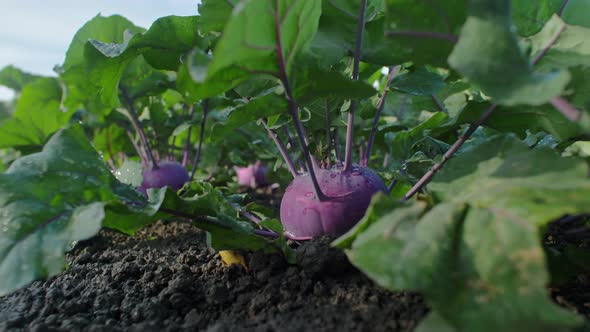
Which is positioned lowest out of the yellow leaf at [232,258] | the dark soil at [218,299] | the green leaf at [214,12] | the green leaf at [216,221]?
the yellow leaf at [232,258]

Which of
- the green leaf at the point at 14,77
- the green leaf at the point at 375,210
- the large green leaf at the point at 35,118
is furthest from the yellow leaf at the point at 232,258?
the green leaf at the point at 14,77

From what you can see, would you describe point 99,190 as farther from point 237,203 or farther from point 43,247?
point 237,203

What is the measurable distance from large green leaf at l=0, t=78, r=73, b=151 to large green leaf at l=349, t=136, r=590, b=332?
2466mm

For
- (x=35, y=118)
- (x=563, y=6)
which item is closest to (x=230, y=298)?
(x=563, y=6)

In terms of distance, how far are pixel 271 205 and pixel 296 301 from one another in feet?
5.42

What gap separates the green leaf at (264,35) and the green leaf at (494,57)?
36cm

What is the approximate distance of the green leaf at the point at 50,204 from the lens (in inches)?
36.8

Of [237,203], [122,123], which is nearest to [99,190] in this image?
[237,203]

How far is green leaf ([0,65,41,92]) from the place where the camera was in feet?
11.5

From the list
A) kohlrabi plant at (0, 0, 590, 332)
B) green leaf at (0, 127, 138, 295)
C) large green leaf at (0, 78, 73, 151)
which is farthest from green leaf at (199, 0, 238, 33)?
large green leaf at (0, 78, 73, 151)

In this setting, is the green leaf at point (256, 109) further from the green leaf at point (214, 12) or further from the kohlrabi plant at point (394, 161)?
the green leaf at point (214, 12)

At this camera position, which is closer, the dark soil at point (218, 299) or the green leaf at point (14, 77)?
the dark soil at point (218, 299)

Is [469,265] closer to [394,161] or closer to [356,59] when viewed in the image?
[356,59]

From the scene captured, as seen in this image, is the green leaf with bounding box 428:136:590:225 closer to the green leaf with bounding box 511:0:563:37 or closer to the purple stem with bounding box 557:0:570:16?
the green leaf with bounding box 511:0:563:37
